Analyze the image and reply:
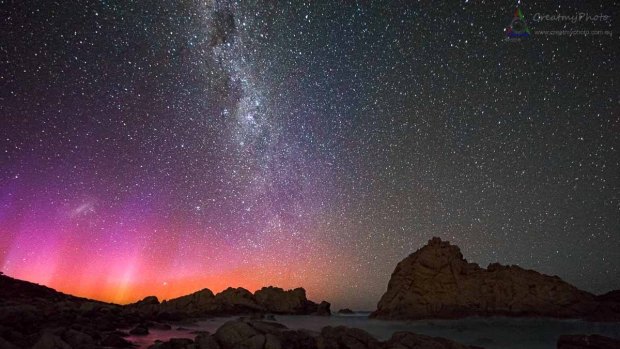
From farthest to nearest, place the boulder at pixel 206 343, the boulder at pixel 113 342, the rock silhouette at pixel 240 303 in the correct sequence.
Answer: the rock silhouette at pixel 240 303
the boulder at pixel 113 342
the boulder at pixel 206 343

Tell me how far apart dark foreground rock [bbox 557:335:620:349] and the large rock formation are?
111ft

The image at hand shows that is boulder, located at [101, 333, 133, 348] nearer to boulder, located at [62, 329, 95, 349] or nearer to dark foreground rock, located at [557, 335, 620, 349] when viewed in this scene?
boulder, located at [62, 329, 95, 349]

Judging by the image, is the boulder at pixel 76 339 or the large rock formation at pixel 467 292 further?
the large rock formation at pixel 467 292

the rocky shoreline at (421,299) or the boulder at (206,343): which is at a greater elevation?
the rocky shoreline at (421,299)

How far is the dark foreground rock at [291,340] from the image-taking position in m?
16.1

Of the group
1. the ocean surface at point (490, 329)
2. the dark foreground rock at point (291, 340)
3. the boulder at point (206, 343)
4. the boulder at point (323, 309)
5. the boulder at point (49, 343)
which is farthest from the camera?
the boulder at point (323, 309)

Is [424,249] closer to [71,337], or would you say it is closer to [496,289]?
[496,289]

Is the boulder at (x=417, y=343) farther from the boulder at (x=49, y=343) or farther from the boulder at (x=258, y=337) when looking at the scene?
the boulder at (x=49, y=343)

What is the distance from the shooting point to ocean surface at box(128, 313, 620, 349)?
27.8 m

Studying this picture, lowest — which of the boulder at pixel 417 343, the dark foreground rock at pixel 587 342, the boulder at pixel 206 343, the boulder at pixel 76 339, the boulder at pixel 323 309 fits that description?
the dark foreground rock at pixel 587 342

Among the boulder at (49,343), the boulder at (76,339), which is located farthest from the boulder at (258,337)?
the boulder at (49,343)

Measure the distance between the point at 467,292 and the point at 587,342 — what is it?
3609 centimetres

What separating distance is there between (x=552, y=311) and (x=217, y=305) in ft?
155

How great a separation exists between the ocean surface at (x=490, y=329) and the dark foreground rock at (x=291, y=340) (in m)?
5.80
